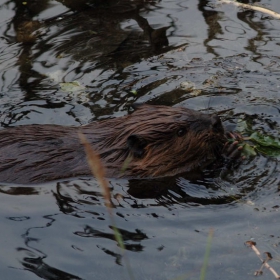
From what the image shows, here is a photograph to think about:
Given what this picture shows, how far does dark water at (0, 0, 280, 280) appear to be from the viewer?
181 inches

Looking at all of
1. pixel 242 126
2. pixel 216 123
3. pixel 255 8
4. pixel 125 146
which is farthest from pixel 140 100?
pixel 255 8

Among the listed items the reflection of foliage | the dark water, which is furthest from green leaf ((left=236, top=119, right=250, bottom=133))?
the reflection of foliage

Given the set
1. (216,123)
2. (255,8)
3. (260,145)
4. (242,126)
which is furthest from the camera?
(255,8)

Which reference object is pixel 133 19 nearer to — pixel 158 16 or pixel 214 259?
pixel 158 16

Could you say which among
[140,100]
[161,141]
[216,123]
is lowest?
[140,100]

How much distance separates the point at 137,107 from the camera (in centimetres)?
566

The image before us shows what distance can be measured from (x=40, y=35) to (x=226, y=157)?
9.47ft

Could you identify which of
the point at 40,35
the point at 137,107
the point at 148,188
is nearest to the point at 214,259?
the point at 148,188

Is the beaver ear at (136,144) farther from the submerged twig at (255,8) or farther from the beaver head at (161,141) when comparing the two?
the submerged twig at (255,8)

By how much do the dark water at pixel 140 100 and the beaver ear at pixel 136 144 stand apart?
0.78 feet

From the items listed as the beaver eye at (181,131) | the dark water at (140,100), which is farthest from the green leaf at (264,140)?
the beaver eye at (181,131)

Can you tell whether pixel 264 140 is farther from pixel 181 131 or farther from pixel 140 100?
pixel 140 100

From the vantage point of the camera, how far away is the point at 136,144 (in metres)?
5.45

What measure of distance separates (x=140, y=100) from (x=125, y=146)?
3.72 feet
